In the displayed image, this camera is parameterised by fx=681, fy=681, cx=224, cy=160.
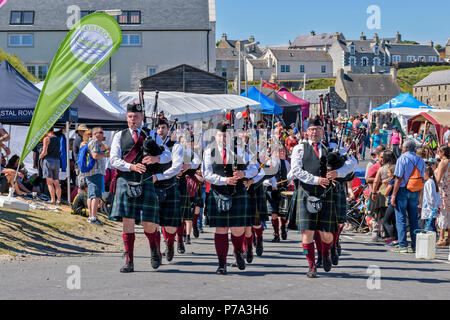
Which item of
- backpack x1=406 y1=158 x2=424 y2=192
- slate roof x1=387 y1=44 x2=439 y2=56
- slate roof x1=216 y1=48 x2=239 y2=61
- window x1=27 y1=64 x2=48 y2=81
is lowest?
backpack x1=406 y1=158 x2=424 y2=192

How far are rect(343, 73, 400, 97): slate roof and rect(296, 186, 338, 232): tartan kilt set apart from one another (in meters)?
100

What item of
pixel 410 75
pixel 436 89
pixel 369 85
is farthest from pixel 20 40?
pixel 410 75

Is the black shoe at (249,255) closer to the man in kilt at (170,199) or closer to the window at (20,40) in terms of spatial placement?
the man in kilt at (170,199)

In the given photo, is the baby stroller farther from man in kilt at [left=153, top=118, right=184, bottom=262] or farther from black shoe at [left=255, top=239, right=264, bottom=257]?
man in kilt at [left=153, top=118, right=184, bottom=262]

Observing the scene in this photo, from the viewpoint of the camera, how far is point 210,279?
24.6 feet

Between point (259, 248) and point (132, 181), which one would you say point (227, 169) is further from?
point (259, 248)

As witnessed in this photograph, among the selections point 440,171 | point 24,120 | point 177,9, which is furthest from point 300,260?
point 177,9

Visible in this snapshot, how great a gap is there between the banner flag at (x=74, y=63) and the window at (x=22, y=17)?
37.4m

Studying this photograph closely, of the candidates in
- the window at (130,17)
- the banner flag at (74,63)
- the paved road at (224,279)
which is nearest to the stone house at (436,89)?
the window at (130,17)

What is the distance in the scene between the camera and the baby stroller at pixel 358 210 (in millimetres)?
13516

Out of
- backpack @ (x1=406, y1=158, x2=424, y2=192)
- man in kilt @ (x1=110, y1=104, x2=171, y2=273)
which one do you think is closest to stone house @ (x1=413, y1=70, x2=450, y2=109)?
backpack @ (x1=406, y1=158, x2=424, y2=192)

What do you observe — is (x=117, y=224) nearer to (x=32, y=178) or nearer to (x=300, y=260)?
(x=32, y=178)

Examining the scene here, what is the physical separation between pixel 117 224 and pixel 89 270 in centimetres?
574

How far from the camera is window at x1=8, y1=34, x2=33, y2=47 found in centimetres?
4594
